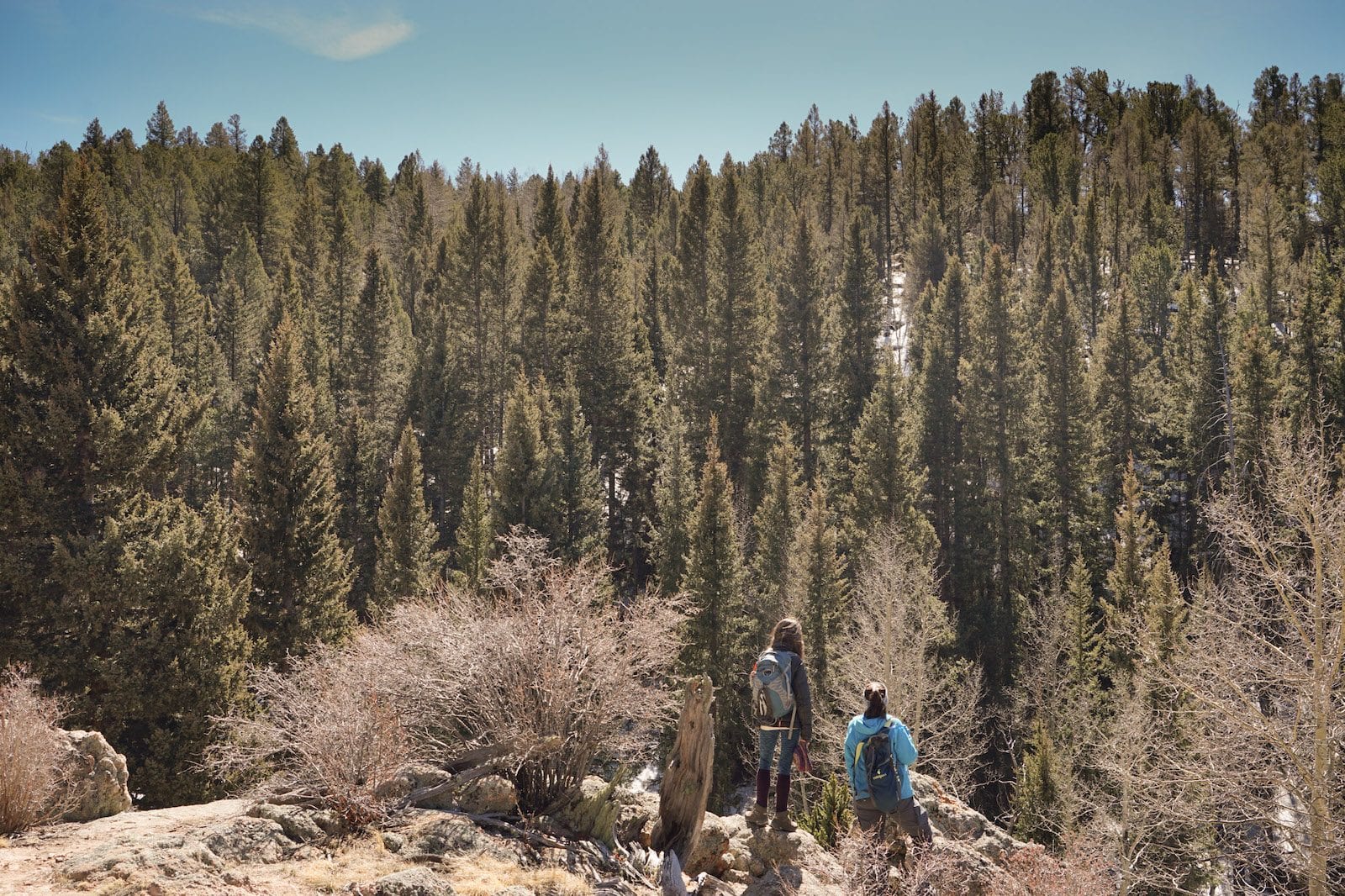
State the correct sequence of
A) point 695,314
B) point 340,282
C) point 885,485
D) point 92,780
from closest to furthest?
point 92,780 → point 885,485 → point 695,314 → point 340,282

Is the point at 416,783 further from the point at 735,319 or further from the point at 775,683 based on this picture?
the point at 735,319

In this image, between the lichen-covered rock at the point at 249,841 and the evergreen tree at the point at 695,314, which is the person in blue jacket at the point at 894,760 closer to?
the lichen-covered rock at the point at 249,841

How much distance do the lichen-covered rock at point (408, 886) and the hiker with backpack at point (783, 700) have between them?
2978mm

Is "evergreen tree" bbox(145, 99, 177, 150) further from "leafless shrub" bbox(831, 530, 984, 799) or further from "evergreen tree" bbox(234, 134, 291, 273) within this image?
"leafless shrub" bbox(831, 530, 984, 799)

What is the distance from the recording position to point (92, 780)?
9.17m

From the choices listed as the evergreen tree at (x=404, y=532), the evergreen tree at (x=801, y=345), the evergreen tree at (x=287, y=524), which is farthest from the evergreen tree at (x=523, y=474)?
the evergreen tree at (x=801, y=345)

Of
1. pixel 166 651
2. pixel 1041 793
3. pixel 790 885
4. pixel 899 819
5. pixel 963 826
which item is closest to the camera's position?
pixel 899 819

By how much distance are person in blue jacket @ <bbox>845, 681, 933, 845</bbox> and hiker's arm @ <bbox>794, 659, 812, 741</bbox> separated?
16.0 inches

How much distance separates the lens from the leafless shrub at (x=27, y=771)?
7.96 metres

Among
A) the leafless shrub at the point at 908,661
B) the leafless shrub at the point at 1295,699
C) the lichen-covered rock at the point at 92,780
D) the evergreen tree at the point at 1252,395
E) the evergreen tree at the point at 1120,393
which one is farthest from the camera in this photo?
the evergreen tree at the point at 1120,393

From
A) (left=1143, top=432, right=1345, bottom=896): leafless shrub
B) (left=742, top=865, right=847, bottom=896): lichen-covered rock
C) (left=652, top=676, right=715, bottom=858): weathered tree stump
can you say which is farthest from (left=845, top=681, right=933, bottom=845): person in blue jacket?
(left=1143, top=432, right=1345, bottom=896): leafless shrub

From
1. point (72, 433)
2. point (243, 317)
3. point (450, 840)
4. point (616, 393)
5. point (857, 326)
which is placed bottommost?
point (450, 840)

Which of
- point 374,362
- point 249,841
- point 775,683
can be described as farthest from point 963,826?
point 374,362

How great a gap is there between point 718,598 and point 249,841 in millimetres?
18420
